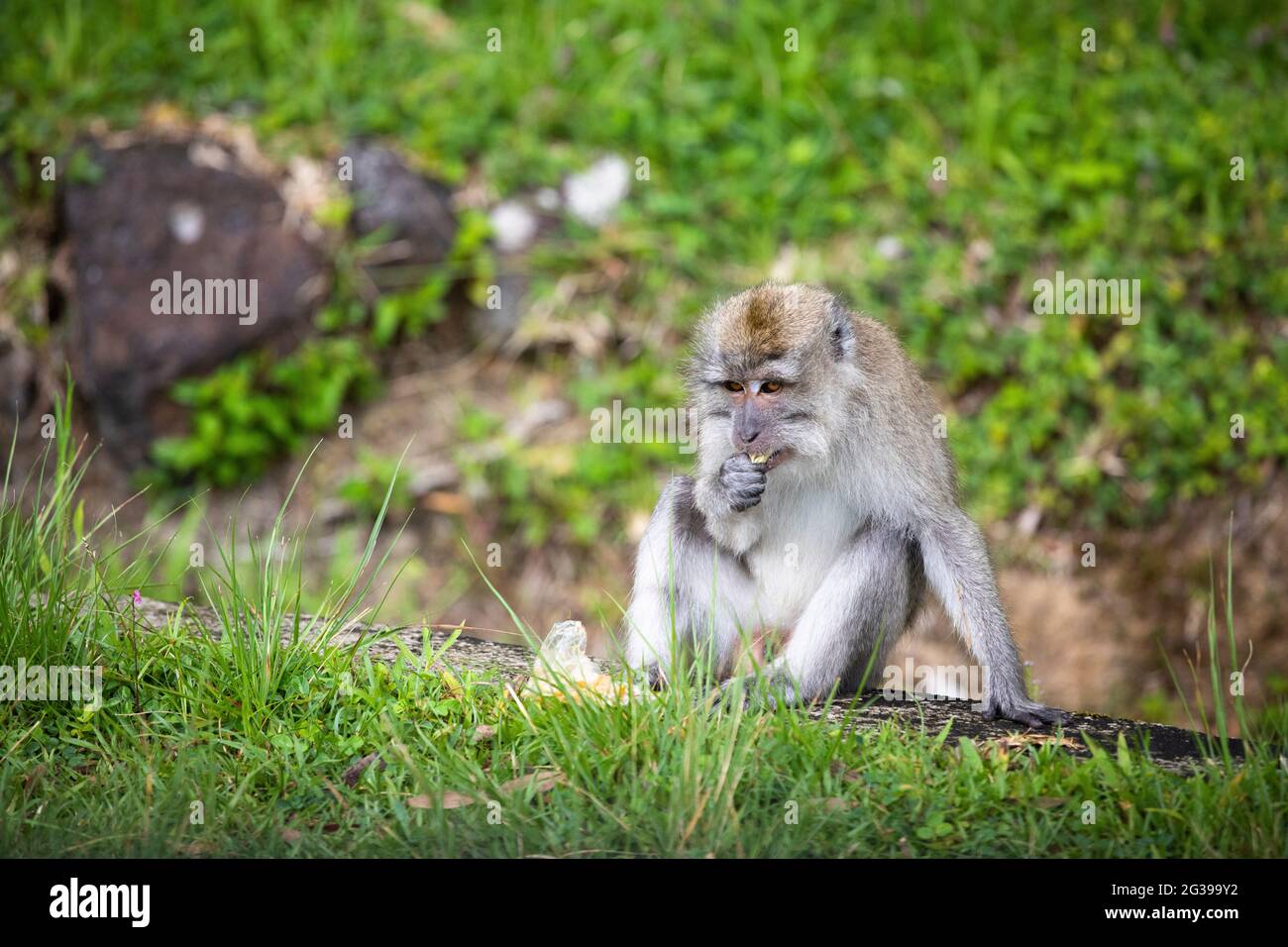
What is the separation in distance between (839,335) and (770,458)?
60 cm

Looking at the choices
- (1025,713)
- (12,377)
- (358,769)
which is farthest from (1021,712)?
(12,377)

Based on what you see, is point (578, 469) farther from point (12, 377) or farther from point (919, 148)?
point (12, 377)

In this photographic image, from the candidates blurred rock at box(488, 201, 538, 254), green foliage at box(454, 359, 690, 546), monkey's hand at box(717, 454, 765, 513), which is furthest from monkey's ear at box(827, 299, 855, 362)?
blurred rock at box(488, 201, 538, 254)

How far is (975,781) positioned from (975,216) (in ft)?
22.1

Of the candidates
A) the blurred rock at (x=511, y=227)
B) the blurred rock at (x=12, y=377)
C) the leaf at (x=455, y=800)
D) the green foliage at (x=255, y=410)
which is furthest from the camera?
the blurred rock at (x=511, y=227)

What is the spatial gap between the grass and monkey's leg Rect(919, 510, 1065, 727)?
17.6 inches

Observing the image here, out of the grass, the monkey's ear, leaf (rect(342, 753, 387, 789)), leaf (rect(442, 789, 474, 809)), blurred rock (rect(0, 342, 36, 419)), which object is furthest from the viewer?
blurred rock (rect(0, 342, 36, 419))

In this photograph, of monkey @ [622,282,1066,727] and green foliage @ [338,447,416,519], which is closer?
monkey @ [622,282,1066,727]

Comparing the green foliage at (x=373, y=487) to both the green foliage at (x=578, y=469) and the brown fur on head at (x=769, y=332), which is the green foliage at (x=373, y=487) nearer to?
the green foliage at (x=578, y=469)

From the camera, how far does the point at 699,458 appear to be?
19.9 feet

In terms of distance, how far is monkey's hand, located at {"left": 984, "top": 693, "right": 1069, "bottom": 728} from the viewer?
557 cm

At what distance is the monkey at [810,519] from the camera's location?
18.8 feet

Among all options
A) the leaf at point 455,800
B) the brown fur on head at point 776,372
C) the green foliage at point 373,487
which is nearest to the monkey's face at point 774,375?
the brown fur on head at point 776,372

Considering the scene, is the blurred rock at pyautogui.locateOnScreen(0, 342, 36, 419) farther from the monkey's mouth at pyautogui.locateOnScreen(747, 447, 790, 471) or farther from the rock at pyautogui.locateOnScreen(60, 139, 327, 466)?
the monkey's mouth at pyautogui.locateOnScreen(747, 447, 790, 471)
